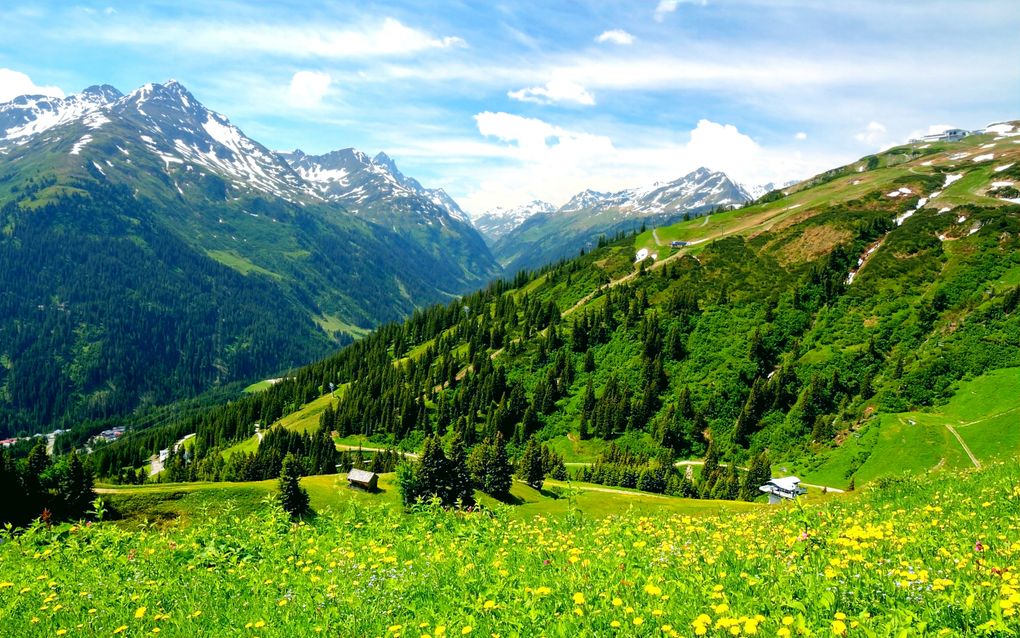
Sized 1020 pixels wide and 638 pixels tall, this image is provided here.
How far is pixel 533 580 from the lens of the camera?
33.3 ft

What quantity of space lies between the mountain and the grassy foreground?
243 feet

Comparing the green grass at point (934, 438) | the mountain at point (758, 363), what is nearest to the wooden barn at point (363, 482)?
the mountain at point (758, 363)

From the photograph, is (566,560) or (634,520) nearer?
(566,560)

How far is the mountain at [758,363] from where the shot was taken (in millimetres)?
87062

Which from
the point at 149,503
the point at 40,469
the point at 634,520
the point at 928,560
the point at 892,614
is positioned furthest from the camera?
the point at 149,503

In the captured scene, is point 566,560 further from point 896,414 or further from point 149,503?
point 896,414

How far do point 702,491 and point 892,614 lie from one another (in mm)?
86488

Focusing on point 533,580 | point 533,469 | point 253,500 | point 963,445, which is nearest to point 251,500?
point 253,500

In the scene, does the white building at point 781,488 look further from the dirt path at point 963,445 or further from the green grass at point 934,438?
the dirt path at point 963,445

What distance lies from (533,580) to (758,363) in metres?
119

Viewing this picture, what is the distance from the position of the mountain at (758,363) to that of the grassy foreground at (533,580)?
74107mm

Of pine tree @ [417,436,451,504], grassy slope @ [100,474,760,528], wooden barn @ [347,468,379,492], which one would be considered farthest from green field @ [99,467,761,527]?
pine tree @ [417,436,451,504]

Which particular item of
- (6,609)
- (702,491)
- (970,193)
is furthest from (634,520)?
(970,193)

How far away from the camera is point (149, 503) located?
177 ft
